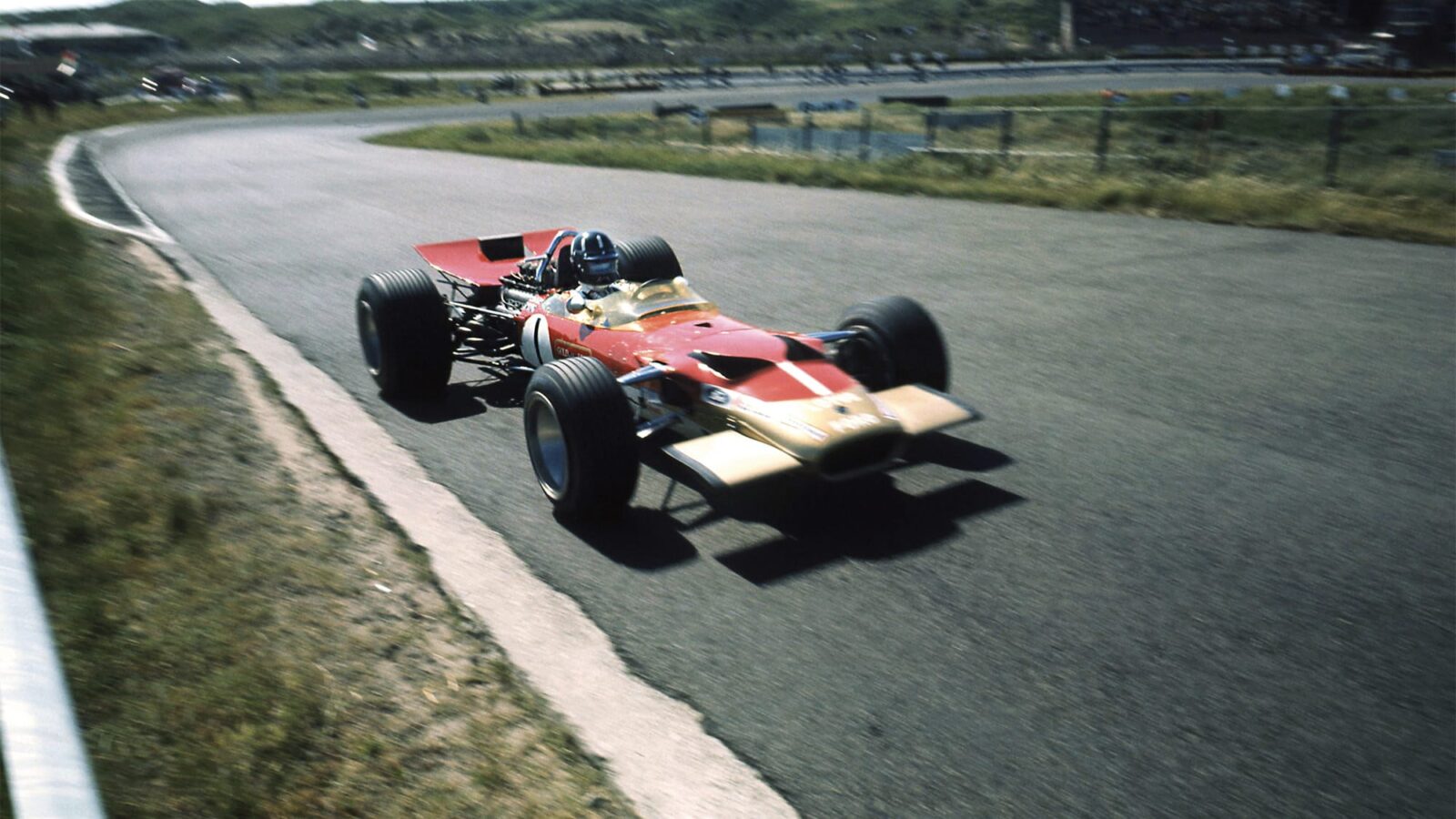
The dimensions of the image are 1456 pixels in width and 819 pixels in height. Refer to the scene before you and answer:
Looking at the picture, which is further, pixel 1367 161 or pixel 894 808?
pixel 1367 161

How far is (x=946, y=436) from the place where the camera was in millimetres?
6922

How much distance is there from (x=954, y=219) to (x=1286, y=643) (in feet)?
40.9

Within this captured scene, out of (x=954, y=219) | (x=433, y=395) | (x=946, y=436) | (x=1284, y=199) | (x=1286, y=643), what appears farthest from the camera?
(x=954, y=219)

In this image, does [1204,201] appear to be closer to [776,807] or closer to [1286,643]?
[1286,643]

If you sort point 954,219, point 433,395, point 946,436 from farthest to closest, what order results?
point 954,219
point 433,395
point 946,436

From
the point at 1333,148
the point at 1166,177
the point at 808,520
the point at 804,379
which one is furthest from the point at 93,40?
the point at 808,520

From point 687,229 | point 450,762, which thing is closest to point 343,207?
point 687,229

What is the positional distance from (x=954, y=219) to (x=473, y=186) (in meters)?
10.8

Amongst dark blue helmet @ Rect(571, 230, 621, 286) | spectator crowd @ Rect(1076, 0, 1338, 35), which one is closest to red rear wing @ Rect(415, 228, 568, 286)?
dark blue helmet @ Rect(571, 230, 621, 286)

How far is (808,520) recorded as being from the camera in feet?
18.6

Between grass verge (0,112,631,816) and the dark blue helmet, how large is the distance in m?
2.01

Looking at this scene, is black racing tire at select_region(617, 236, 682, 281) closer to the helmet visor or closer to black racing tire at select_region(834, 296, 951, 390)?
the helmet visor

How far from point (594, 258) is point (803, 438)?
2550mm

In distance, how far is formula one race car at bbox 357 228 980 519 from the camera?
543cm
